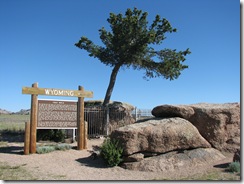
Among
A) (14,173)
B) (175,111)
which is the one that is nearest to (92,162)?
(14,173)

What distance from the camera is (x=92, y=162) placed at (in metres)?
11.4

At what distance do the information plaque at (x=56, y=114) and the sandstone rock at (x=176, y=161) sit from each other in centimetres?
477

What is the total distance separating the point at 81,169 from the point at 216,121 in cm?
577

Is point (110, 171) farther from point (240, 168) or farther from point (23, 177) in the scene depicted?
point (240, 168)

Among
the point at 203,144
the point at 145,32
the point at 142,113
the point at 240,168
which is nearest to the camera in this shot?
the point at 240,168

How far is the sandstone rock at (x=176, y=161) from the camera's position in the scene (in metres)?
10.2

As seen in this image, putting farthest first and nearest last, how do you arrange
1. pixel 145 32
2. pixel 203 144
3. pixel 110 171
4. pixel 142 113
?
pixel 142 113
pixel 145 32
pixel 203 144
pixel 110 171

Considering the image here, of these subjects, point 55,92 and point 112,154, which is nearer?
point 112,154

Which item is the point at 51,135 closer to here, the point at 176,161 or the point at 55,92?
the point at 55,92

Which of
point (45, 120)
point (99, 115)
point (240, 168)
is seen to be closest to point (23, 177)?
point (45, 120)

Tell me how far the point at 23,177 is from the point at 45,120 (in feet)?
16.6

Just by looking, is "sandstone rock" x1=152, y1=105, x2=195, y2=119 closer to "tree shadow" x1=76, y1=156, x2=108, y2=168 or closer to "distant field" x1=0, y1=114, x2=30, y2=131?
"tree shadow" x1=76, y1=156, x2=108, y2=168

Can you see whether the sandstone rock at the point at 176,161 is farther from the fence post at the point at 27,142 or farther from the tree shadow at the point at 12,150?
the tree shadow at the point at 12,150

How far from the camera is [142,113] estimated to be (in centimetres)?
2286
